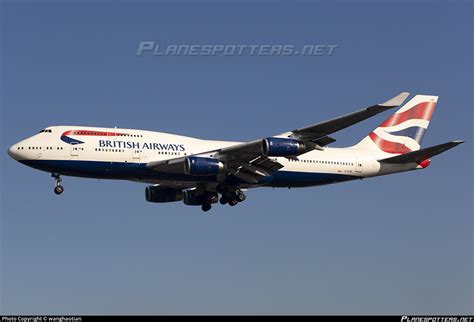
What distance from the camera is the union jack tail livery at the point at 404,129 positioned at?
59688 millimetres

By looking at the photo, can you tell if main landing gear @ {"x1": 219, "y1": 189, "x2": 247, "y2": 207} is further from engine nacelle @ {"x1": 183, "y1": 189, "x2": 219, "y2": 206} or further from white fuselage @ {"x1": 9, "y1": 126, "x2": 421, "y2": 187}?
engine nacelle @ {"x1": 183, "y1": 189, "x2": 219, "y2": 206}

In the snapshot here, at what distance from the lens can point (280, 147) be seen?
165 ft

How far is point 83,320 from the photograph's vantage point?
116 feet

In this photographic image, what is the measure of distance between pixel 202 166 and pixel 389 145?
14458 millimetres

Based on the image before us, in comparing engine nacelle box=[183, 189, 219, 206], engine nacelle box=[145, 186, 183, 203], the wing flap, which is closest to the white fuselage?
the wing flap

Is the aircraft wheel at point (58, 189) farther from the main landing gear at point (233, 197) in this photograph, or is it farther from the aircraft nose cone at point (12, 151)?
the main landing gear at point (233, 197)

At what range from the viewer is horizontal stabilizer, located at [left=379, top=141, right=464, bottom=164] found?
51050 mm

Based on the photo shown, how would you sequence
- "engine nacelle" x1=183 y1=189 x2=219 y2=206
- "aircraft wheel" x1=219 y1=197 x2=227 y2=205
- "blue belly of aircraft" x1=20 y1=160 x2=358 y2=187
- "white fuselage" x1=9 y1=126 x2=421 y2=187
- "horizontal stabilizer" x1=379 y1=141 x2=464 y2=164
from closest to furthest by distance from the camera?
"horizontal stabilizer" x1=379 y1=141 x2=464 y2=164, "blue belly of aircraft" x1=20 y1=160 x2=358 y2=187, "white fuselage" x1=9 y1=126 x2=421 y2=187, "aircraft wheel" x1=219 y1=197 x2=227 y2=205, "engine nacelle" x1=183 y1=189 x2=219 y2=206

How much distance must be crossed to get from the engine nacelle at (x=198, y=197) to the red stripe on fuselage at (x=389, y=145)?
36.4 feet

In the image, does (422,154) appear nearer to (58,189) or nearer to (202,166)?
(202,166)

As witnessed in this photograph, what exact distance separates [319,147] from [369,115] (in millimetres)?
5200

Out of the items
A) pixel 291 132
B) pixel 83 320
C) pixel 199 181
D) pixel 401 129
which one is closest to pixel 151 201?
pixel 199 181

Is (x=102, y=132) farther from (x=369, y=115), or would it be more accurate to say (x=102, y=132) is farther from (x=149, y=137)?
(x=369, y=115)

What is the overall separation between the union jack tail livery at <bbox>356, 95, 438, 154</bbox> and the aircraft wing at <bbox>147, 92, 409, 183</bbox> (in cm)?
855
